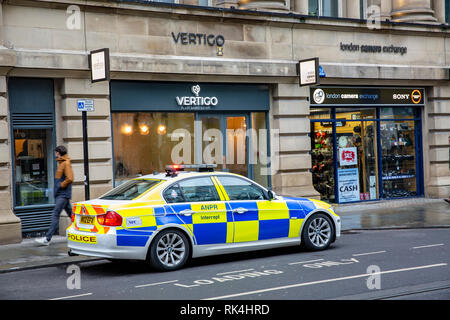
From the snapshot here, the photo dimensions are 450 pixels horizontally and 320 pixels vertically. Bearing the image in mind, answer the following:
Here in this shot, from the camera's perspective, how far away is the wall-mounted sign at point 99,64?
45.3 ft

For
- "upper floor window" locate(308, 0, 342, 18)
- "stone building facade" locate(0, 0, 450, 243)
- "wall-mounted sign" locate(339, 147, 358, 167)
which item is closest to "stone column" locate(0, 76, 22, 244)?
"stone building facade" locate(0, 0, 450, 243)

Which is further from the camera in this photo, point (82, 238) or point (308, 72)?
point (308, 72)

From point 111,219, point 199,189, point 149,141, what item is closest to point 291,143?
point 149,141

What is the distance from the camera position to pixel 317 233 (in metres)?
11.7

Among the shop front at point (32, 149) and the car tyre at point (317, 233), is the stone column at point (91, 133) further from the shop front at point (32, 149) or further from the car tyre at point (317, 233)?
the car tyre at point (317, 233)

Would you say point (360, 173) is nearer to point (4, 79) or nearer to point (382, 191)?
point (382, 191)

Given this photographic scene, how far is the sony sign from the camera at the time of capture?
16641 millimetres

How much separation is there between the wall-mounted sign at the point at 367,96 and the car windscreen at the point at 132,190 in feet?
29.8

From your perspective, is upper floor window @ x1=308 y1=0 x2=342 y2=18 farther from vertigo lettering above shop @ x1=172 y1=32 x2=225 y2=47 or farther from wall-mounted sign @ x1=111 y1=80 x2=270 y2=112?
vertigo lettering above shop @ x1=172 y1=32 x2=225 y2=47

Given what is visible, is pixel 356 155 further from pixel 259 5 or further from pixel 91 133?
pixel 91 133

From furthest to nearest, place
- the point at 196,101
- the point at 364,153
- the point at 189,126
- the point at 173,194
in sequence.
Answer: the point at 364,153, the point at 189,126, the point at 196,101, the point at 173,194

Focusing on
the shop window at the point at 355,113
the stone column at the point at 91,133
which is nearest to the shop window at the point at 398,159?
the shop window at the point at 355,113

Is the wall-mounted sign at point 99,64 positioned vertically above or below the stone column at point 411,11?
below

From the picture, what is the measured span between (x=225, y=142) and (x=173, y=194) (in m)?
7.20
